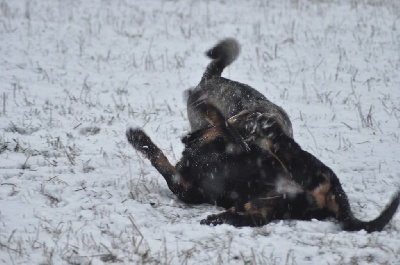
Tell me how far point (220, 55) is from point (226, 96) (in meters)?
1.01

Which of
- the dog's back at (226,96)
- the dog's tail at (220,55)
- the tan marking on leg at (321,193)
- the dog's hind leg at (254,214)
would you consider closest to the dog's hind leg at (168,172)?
the dog's hind leg at (254,214)

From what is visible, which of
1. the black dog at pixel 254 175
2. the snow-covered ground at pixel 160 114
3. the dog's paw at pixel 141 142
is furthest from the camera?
the dog's paw at pixel 141 142

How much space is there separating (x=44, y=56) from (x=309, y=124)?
4495 mm

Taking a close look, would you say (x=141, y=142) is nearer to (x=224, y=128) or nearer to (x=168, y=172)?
(x=168, y=172)

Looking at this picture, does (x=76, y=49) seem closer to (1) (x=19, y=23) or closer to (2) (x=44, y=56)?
(2) (x=44, y=56)

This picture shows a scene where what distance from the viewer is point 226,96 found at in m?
4.87

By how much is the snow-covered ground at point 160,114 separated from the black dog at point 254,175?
0.37 ft

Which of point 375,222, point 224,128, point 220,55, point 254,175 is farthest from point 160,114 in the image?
point 375,222

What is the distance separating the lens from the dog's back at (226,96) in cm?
455

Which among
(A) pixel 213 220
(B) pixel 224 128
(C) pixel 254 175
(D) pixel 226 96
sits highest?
(D) pixel 226 96

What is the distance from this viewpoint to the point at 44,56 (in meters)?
8.12

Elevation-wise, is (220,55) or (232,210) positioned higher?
(220,55)

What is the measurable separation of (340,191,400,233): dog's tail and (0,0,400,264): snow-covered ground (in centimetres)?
6

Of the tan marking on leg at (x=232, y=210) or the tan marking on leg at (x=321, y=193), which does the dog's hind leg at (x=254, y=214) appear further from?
the tan marking on leg at (x=321, y=193)
